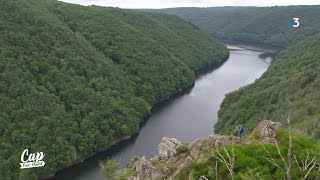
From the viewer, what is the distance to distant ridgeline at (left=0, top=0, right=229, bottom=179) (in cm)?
8319

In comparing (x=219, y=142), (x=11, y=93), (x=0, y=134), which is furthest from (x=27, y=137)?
(x=219, y=142)

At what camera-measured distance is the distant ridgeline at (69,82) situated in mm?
83188

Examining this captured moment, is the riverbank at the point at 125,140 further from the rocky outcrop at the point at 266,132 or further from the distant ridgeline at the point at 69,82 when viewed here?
the rocky outcrop at the point at 266,132

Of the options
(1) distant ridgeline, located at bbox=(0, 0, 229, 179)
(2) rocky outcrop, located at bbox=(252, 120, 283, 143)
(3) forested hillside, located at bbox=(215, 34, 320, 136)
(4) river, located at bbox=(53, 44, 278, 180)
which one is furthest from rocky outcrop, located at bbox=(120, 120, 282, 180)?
(1) distant ridgeline, located at bbox=(0, 0, 229, 179)

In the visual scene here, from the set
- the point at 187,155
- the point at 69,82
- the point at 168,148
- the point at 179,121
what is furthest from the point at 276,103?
the point at 187,155

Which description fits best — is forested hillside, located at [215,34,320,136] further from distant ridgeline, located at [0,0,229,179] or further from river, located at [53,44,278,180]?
distant ridgeline, located at [0,0,229,179]

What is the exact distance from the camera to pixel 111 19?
547 feet

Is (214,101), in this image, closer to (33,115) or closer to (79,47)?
(79,47)

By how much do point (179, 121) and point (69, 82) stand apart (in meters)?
30.0

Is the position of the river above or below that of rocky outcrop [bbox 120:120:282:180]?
below

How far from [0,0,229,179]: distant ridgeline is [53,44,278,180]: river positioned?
2931mm

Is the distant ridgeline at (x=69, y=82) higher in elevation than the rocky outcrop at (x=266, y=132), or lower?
lower

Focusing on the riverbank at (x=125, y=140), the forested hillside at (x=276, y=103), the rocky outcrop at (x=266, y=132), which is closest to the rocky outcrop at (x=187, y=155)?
the rocky outcrop at (x=266, y=132)

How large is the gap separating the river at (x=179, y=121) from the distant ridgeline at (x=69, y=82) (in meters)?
2.93
